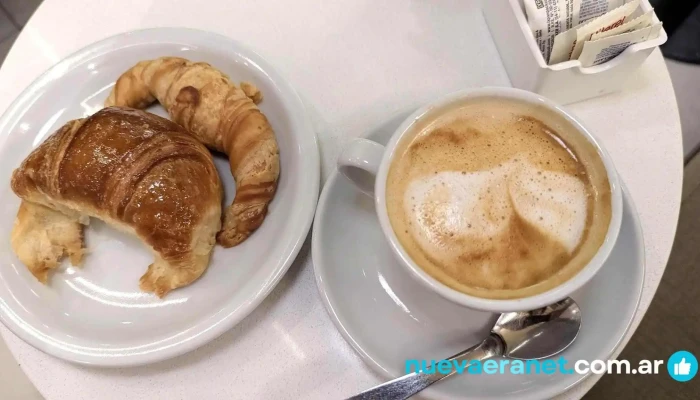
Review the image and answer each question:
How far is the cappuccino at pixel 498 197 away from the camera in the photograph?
2.04ft

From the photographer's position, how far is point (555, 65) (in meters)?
0.79

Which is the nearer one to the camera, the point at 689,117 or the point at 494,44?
the point at 494,44

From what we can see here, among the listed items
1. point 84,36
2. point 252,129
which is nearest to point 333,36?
point 252,129

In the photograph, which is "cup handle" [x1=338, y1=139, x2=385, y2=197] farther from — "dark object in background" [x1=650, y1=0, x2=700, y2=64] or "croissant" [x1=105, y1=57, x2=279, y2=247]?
"dark object in background" [x1=650, y1=0, x2=700, y2=64]

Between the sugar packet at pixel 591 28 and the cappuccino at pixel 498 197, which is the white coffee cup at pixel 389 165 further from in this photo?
the sugar packet at pixel 591 28

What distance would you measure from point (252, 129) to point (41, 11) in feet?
1.85

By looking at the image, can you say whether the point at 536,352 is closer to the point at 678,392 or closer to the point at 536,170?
the point at 536,170

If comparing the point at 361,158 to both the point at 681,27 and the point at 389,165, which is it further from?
the point at 681,27

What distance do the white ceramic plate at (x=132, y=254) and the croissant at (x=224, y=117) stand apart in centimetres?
3

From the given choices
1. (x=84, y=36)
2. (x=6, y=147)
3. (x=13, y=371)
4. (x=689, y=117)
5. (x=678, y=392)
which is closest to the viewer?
(x=6, y=147)

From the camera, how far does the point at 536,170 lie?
663 millimetres

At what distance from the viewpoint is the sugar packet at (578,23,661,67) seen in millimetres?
758

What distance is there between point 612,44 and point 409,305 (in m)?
0.48

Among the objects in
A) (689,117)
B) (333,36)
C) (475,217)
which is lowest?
(689,117)
